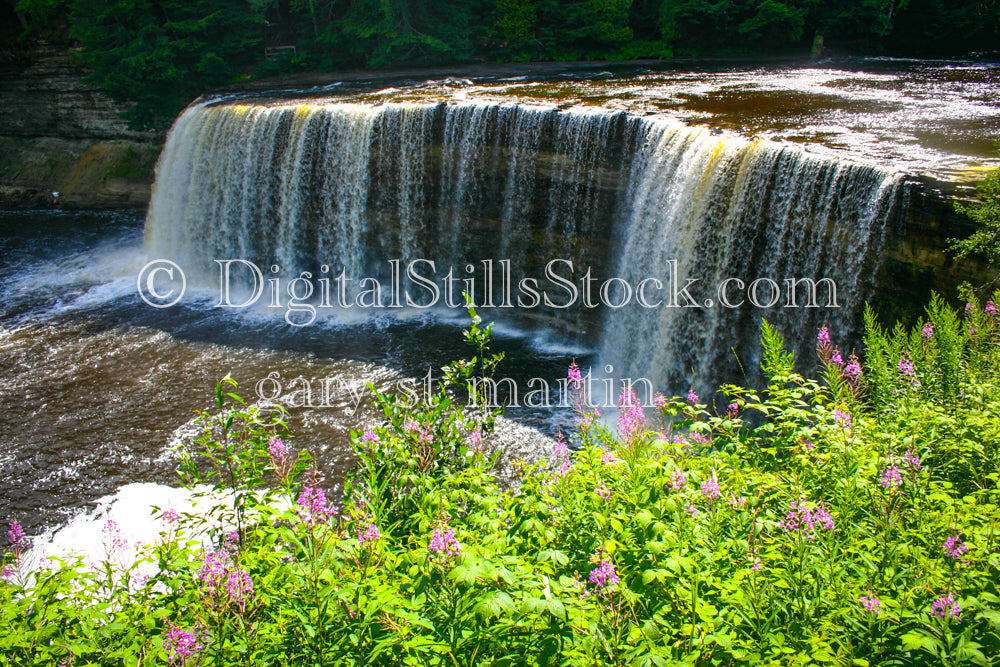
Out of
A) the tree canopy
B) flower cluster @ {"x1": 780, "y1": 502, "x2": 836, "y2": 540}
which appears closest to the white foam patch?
flower cluster @ {"x1": 780, "y1": 502, "x2": 836, "y2": 540}

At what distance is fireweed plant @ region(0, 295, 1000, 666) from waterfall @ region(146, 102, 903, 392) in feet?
8.87

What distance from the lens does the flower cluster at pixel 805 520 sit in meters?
2.64

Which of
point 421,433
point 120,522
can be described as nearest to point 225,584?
point 421,433

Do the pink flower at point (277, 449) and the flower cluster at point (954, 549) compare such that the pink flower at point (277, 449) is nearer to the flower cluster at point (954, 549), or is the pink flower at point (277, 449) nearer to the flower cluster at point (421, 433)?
the flower cluster at point (421, 433)

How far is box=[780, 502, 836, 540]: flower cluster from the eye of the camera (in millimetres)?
2637

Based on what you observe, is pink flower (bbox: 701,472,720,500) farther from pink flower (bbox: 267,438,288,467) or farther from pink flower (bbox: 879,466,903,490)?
pink flower (bbox: 267,438,288,467)

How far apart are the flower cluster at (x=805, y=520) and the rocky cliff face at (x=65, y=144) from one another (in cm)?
2148

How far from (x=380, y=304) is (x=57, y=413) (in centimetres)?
614

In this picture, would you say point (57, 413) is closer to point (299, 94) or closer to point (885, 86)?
point (299, 94)

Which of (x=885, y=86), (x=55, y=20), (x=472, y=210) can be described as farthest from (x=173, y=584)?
(x=55, y=20)

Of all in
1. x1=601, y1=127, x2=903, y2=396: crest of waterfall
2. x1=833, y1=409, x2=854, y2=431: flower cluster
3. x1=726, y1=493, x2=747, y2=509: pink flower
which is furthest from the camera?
x1=601, y1=127, x2=903, y2=396: crest of waterfall

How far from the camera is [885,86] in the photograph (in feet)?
45.4

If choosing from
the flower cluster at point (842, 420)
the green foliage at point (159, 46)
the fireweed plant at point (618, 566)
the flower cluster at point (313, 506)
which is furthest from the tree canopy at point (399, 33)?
the flower cluster at point (313, 506)

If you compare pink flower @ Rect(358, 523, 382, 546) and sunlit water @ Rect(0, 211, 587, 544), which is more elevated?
pink flower @ Rect(358, 523, 382, 546)
